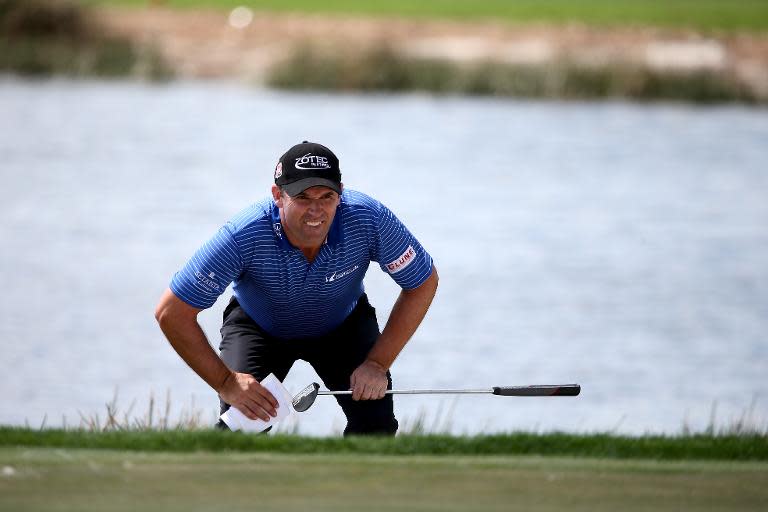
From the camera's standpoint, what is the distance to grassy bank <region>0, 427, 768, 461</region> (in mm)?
5820

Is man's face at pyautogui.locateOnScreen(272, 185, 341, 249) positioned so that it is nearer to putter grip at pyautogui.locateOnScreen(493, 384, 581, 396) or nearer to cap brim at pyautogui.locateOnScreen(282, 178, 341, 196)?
cap brim at pyautogui.locateOnScreen(282, 178, 341, 196)

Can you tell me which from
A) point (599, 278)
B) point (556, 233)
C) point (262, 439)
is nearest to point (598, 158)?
point (556, 233)

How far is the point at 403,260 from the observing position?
7.12m

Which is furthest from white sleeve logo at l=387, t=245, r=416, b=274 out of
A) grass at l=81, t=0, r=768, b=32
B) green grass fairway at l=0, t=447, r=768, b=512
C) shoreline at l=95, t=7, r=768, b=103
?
grass at l=81, t=0, r=768, b=32

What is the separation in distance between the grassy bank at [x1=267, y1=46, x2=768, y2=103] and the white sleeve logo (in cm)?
3217

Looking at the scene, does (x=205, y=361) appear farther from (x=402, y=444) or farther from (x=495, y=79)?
(x=495, y=79)

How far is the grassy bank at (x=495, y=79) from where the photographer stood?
3891 cm

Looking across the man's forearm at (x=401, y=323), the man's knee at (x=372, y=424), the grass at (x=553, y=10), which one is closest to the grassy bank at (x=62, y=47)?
the grass at (x=553, y=10)

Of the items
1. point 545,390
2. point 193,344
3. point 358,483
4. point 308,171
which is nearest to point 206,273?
point 193,344

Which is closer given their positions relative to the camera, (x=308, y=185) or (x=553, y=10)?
(x=308, y=185)

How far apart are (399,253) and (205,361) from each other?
986 millimetres

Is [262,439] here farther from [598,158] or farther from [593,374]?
[598,158]

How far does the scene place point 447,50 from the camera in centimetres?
4441

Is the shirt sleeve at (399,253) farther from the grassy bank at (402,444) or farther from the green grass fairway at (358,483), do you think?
the green grass fairway at (358,483)
